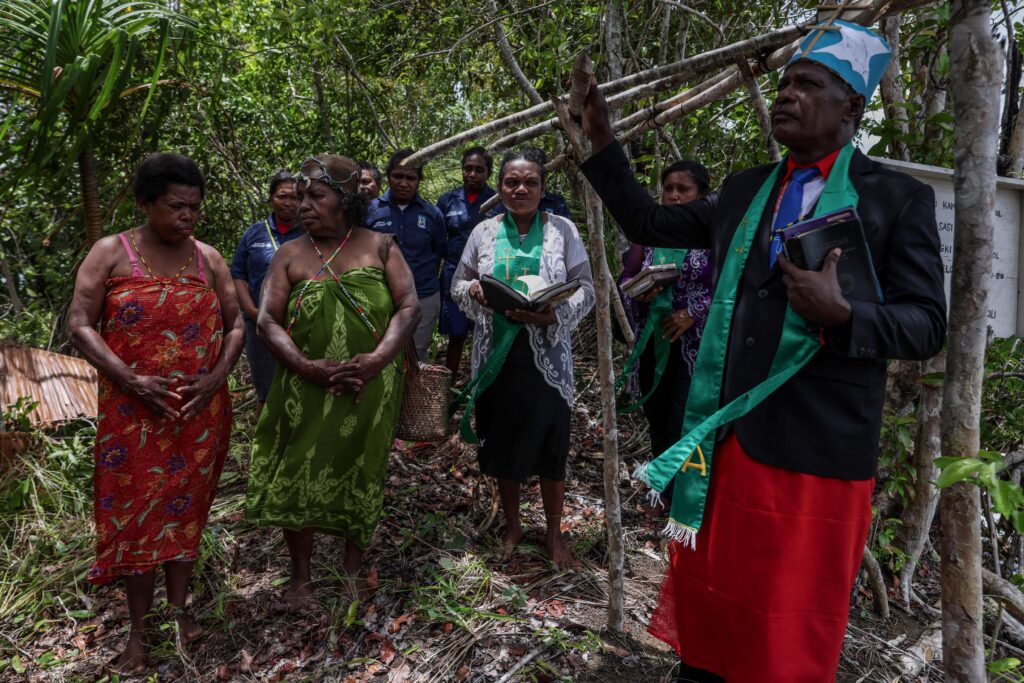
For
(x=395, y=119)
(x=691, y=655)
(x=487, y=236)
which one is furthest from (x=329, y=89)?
(x=691, y=655)

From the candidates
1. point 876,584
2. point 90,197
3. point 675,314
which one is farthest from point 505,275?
point 90,197

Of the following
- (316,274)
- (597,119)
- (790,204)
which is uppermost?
(597,119)

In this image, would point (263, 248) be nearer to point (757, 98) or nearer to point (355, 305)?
point (355, 305)

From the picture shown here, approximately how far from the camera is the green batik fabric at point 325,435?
331 cm

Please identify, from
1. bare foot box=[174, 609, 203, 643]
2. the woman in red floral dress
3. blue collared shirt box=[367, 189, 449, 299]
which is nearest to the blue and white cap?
the woman in red floral dress

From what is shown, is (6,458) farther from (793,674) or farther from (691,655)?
(793,674)

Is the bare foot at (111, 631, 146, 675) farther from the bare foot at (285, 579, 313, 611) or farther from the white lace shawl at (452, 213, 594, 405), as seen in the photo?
the white lace shawl at (452, 213, 594, 405)

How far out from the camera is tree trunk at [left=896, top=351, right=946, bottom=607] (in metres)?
3.41

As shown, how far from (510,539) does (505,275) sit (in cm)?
136

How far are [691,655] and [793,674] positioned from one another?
0.33m

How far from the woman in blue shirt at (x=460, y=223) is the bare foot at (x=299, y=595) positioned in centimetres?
282

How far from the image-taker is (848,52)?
6.07 feet

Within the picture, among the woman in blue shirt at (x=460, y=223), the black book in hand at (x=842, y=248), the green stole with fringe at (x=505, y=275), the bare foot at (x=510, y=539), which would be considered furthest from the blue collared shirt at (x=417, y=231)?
the black book in hand at (x=842, y=248)

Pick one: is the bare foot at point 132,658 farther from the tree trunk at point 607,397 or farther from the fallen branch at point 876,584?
the fallen branch at point 876,584
